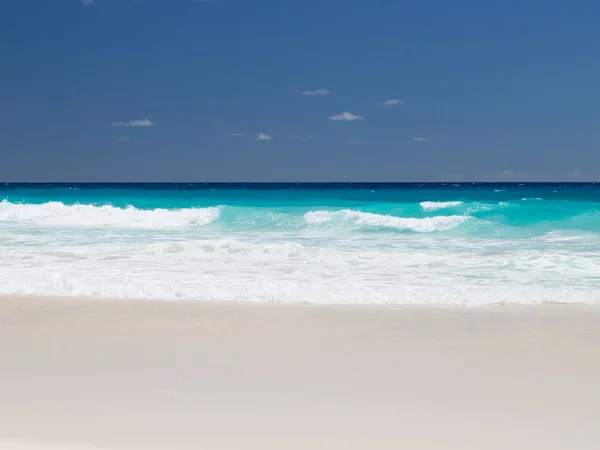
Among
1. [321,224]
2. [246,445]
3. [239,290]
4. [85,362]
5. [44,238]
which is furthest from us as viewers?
[321,224]

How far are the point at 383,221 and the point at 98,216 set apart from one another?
11876 mm

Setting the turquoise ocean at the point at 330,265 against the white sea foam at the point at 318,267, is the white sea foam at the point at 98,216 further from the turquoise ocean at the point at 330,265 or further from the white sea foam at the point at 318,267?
the white sea foam at the point at 318,267

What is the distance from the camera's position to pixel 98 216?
82.4 ft

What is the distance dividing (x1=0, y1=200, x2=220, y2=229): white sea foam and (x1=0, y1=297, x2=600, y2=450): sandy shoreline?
1777cm

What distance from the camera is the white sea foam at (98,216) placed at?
24016 mm

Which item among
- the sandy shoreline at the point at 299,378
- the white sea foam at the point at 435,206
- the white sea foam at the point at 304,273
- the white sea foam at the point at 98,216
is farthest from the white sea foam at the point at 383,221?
the sandy shoreline at the point at 299,378

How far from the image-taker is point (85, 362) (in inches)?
187

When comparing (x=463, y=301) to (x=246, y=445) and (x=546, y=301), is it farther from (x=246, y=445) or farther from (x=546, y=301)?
(x=246, y=445)

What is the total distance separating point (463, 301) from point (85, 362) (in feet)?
14.1

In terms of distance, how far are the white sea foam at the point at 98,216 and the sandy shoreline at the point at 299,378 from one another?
17.8 m

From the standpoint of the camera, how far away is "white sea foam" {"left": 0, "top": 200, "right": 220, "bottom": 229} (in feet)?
78.8

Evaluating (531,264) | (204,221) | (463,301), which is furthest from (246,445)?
(204,221)

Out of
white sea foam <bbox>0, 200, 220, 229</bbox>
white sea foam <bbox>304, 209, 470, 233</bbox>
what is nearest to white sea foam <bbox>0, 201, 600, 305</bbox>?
white sea foam <bbox>304, 209, 470, 233</bbox>

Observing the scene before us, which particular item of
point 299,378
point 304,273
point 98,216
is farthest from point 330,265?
point 98,216
